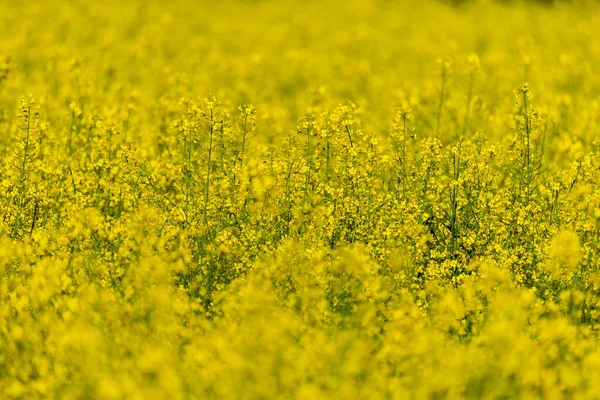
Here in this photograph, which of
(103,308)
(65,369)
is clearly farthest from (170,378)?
(103,308)

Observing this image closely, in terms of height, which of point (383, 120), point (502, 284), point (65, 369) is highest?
point (383, 120)

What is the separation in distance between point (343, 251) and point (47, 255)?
155cm

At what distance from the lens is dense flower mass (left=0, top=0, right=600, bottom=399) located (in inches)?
146

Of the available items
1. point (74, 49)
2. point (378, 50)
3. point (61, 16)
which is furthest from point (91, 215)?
point (61, 16)

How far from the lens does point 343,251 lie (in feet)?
14.6

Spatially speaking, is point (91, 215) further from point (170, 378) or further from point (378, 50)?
point (378, 50)

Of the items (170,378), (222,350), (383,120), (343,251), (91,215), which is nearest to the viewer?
(170,378)

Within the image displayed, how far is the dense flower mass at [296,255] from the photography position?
3717mm

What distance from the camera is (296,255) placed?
454 centimetres

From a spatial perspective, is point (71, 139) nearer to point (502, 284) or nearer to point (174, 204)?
point (174, 204)

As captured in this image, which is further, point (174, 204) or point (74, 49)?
point (74, 49)

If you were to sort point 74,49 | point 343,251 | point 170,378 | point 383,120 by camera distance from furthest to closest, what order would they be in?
point 74,49 < point 383,120 < point 343,251 < point 170,378

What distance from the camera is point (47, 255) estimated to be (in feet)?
15.9

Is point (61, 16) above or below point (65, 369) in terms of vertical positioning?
above
